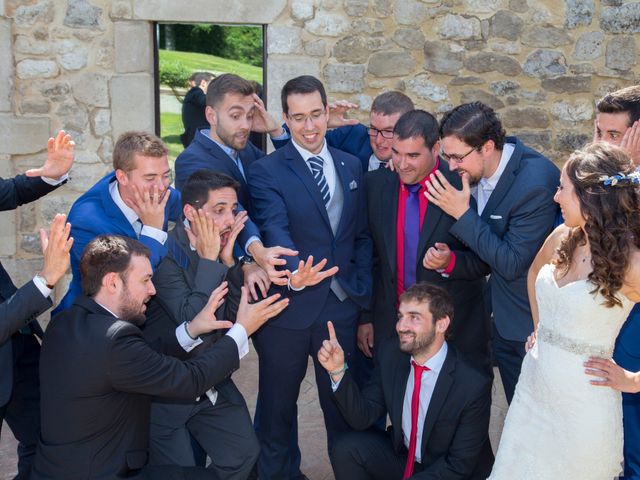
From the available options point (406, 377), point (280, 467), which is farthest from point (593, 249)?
point (280, 467)

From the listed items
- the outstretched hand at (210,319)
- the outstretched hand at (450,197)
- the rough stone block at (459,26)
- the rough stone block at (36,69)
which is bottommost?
the outstretched hand at (210,319)

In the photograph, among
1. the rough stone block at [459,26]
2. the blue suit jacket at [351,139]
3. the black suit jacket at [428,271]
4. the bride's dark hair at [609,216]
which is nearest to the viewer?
the bride's dark hair at [609,216]

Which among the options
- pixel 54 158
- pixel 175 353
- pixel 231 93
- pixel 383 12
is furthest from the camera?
pixel 383 12

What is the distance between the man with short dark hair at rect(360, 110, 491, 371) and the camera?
3840mm

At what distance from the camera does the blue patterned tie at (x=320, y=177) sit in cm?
393

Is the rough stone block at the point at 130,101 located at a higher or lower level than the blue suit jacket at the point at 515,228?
higher

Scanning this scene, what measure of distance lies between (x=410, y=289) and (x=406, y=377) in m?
0.41

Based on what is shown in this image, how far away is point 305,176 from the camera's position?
154 inches

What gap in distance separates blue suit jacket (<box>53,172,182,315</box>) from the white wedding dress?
172cm

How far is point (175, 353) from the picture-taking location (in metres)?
3.54

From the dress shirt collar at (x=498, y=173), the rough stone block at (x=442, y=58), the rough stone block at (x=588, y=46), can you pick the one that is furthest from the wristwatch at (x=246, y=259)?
the rough stone block at (x=588, y=46)

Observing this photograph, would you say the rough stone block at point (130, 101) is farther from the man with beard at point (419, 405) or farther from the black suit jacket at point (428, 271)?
the man with beard at point (419, 405)

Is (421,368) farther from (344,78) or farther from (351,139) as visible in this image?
(344,78)

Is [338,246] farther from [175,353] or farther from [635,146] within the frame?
[635,146]
